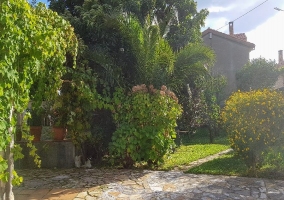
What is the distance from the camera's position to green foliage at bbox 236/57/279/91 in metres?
19.0

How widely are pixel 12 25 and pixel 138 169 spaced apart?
14.8 ft

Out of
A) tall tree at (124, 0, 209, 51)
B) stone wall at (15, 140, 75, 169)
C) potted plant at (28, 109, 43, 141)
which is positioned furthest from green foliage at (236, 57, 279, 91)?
potted plant at (28, 109, 43, 141)

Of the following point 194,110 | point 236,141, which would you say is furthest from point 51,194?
point 194,110

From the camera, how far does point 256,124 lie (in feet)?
19.4

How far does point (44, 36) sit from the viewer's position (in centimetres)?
358

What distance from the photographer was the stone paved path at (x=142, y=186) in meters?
4.74

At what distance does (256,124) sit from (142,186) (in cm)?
254

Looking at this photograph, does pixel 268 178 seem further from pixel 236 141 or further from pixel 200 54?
pixel 200 54

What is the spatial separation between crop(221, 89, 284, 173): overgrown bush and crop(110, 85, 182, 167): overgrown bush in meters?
1.53

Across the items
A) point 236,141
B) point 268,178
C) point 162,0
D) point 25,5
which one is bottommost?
point 268,178

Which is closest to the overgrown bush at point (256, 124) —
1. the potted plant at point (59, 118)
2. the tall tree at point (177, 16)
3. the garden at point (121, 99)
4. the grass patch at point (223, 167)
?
the garden at point (121, 99)

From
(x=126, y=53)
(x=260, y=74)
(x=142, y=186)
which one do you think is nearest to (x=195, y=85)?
(x=126, y=53)

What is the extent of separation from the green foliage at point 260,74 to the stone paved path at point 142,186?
1458cm

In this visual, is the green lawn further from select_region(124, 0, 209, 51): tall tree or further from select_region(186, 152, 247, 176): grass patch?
select_region(124, 0, 209, 51): tall tree
